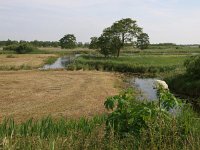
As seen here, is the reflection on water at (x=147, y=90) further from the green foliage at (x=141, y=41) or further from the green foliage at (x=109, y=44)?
the green foliage at (x=141, y=41)

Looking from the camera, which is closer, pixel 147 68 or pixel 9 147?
pixel 9 147

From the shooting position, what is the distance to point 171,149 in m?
5.88

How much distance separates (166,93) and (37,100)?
17609mm

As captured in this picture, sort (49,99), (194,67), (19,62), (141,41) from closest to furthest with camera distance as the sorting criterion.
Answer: (49,99) < (194,67) < (19,62) < (141,41)

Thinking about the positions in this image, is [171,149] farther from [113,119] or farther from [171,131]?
[113,119]

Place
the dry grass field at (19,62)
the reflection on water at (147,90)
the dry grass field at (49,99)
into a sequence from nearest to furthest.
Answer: the dry grass field at (49,99)
the reflection on water at (147,90)
the dry grass field at (19,62)

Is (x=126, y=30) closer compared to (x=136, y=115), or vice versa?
(x=136, y=115)

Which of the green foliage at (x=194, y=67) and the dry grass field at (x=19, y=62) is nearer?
the green foliage at (x=194, y=67)

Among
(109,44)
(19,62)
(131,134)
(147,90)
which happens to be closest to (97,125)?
(131,134)

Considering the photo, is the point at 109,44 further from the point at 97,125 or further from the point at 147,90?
the point at 97,125

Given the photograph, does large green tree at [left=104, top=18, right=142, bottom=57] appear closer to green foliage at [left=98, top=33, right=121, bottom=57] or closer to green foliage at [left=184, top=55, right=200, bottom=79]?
green foliage at [left=98, top=33, right=121, bottom=57]

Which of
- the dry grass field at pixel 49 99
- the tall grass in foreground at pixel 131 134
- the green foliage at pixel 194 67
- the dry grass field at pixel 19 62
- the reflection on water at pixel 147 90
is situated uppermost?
the tall grass in foreground at pixel 131 134

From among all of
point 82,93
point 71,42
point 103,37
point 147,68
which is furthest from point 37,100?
point 71,42

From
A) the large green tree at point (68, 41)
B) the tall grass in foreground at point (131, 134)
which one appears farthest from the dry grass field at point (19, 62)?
the large green tree at point (68, 41)
